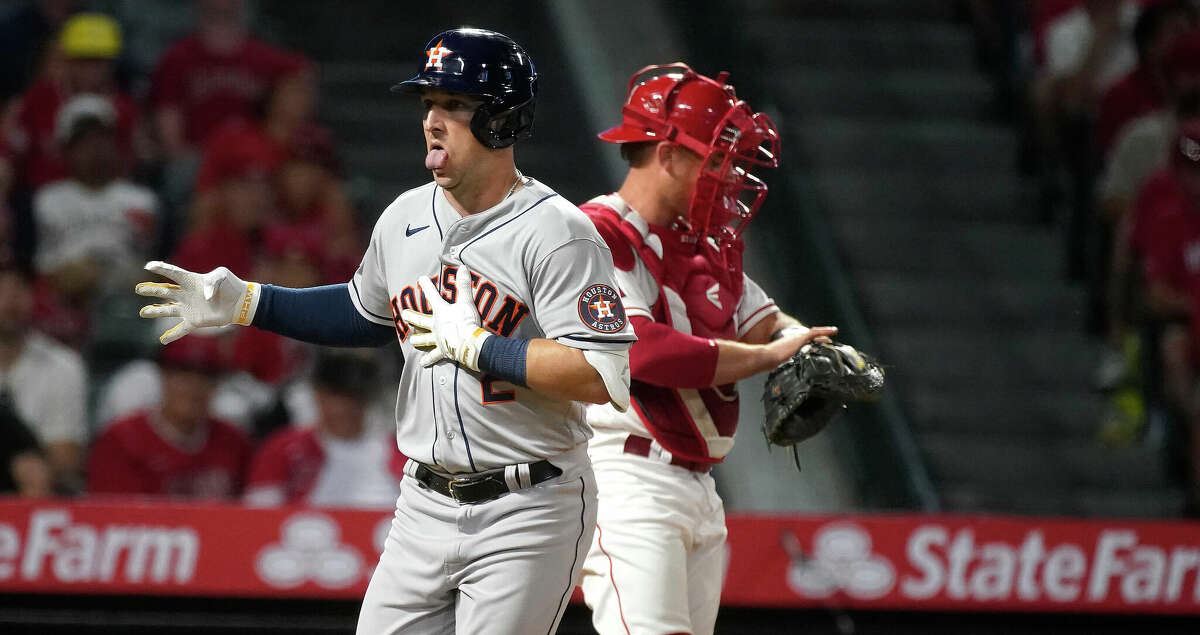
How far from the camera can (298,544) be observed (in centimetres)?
544

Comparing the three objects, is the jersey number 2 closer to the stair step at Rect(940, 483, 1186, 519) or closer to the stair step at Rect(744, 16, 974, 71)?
the stair step at Rect(940, 483, 1186, 519)

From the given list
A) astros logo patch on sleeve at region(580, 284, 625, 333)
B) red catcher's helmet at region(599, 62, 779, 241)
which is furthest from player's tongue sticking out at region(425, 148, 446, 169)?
red catcher's helmet at region(599, 62, 779, 241)

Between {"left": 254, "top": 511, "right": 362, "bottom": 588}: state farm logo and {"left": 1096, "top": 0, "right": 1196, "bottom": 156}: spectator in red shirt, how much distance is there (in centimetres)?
444

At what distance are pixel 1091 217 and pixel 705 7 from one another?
7.11 feet

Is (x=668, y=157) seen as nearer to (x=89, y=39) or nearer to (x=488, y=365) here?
(x=488, y=365)

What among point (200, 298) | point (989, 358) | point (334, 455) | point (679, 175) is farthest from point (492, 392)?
point (989, 358)

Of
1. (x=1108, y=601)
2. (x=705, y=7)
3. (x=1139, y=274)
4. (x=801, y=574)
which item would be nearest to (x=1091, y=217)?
(x=1139, y=274)

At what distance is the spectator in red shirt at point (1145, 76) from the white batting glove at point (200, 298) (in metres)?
5.54

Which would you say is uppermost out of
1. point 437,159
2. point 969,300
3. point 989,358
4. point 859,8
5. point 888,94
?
point 437,159

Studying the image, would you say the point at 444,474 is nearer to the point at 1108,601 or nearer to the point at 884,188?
the point at 1108,601

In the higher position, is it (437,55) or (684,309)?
(437,55)

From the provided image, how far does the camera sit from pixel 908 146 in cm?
843

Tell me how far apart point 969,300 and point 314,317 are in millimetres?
4988

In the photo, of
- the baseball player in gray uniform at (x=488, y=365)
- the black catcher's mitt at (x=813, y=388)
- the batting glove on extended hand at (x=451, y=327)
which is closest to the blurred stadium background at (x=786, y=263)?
the black catcher's mitt at (x=813, y=388)
